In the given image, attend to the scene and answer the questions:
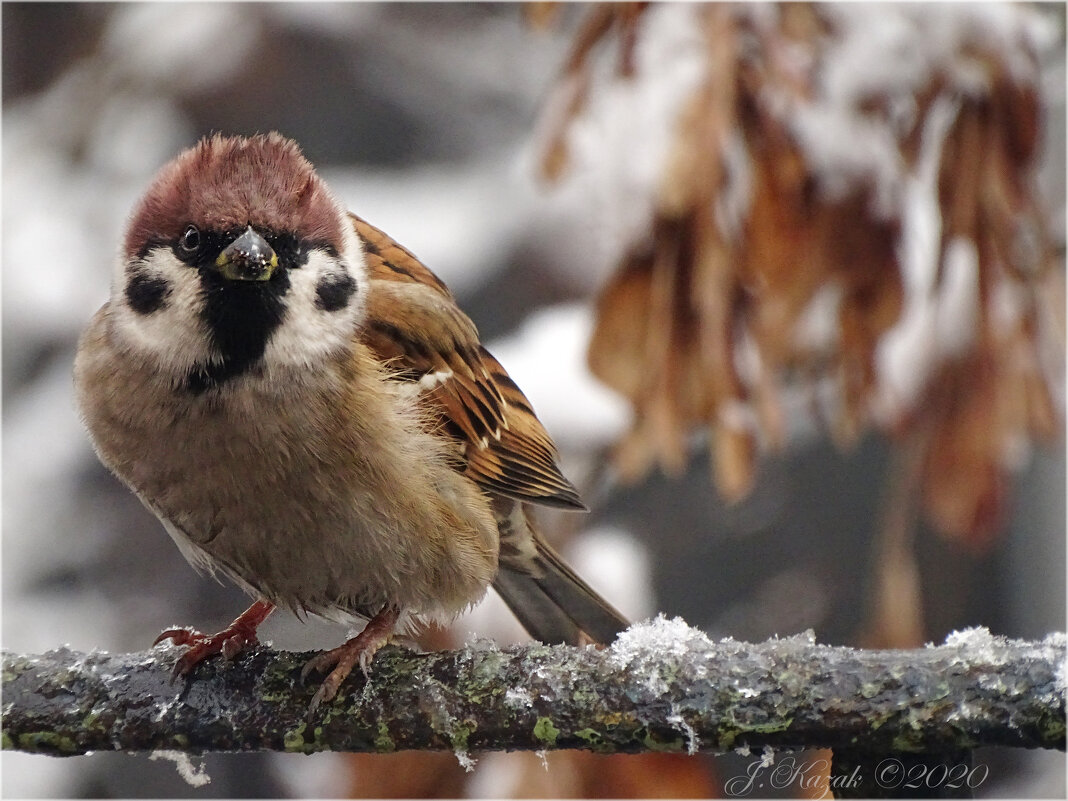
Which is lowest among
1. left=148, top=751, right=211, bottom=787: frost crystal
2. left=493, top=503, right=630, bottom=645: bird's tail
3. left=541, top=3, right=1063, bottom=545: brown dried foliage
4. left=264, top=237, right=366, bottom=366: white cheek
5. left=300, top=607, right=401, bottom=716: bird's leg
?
left=148, top=751, right=211, bottom=787: frost crystal

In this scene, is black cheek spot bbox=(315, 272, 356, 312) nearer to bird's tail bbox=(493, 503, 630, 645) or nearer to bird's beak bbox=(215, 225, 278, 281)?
bird's beak bbox=(215, 225, 278, 281)

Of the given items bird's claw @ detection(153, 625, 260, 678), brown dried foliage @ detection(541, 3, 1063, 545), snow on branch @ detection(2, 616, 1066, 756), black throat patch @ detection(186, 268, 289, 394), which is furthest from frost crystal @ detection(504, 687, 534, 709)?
brown dried foliage @ detection(541, 3, 1063, 545)

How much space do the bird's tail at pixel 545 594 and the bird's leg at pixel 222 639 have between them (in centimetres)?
50

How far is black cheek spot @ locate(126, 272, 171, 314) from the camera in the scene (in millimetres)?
1860

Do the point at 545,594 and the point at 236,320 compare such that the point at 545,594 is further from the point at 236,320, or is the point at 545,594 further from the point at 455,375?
the point at 236,320

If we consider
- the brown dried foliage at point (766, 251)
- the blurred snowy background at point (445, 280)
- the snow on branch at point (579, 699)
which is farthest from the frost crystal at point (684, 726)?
the blurred snowy background at point (445, 280)

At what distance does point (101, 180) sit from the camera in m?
3.94

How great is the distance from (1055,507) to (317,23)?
9.87ft

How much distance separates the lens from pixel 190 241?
1794 millimetres

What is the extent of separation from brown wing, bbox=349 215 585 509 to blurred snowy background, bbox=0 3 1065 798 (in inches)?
41.0

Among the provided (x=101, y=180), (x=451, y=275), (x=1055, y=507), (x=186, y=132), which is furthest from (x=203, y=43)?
(x=1055, y=507)

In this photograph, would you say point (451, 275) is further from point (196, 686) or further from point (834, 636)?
point (196, 686)

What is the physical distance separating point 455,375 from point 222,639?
0.65 meters

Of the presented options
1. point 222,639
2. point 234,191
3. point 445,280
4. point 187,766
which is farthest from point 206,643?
point 445,280
